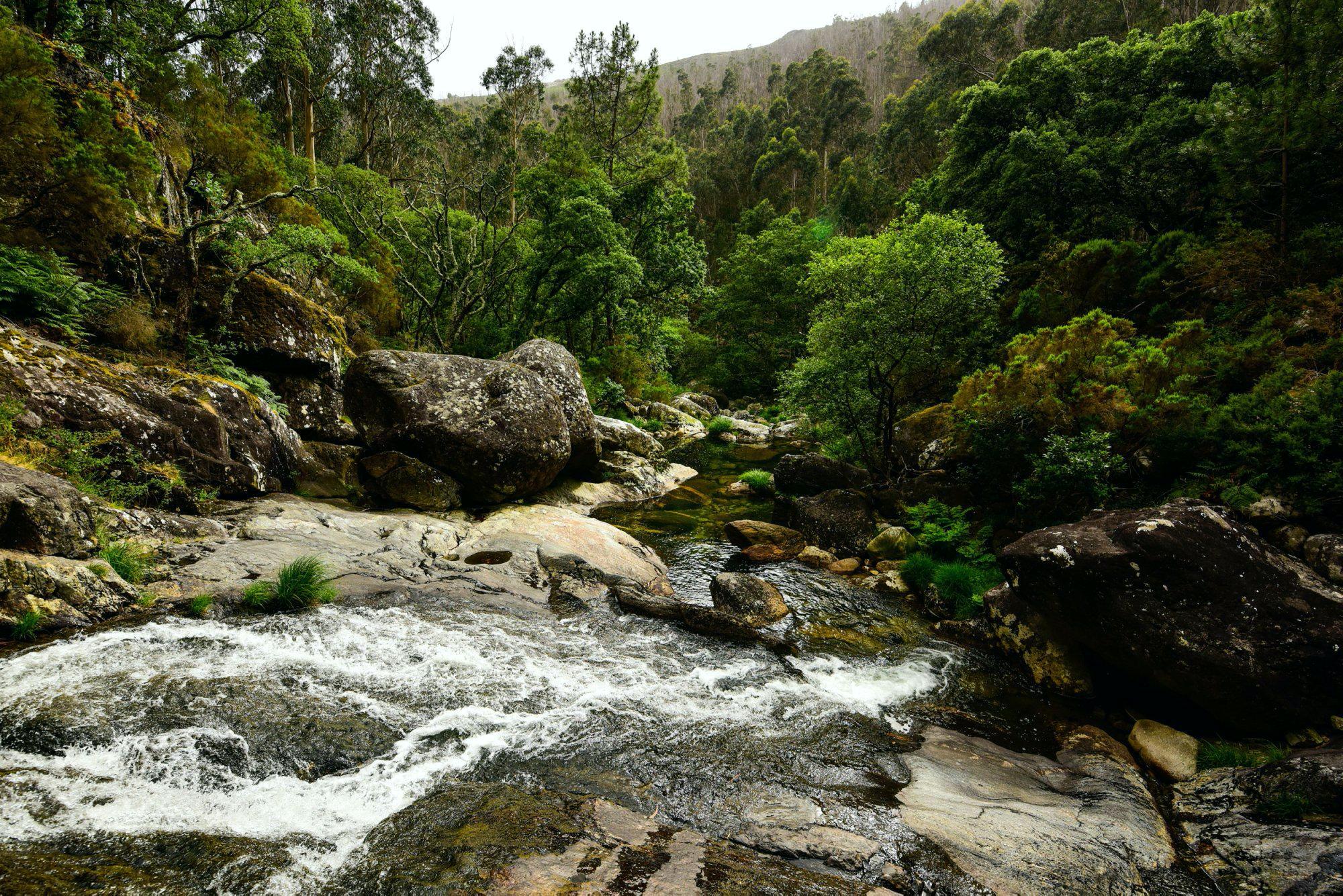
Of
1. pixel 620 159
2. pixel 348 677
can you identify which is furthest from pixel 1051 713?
pixel 620 159

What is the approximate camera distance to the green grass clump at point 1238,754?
16.8 feet

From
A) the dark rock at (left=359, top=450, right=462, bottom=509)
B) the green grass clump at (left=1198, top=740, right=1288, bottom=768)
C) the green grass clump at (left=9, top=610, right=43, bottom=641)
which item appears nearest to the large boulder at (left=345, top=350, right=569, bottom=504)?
the dark rock at (left=359, top=450, right=462, bottom=509)

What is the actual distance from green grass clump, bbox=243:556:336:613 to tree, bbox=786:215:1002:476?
41.3 ft

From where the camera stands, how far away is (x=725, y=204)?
65438mm

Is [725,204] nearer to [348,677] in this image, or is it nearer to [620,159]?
[620,159]

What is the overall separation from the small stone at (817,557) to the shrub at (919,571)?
1634 mm

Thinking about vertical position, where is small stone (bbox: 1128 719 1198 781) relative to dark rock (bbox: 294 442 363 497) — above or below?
below

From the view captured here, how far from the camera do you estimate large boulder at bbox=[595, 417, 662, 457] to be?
18.3m

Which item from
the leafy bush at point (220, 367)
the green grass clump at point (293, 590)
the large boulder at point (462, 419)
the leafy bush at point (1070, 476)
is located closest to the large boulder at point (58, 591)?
the green grass clump at point (293, 590)

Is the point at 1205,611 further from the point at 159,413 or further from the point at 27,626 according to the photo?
the point at 159,413

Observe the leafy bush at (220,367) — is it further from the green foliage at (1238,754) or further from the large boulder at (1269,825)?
the green foliage at (1238,754)

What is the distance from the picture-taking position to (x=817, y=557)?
1177 cm

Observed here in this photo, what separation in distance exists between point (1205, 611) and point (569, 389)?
13000 millimetres

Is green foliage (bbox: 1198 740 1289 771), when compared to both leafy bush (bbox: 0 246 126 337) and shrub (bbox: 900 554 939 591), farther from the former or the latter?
leafy bush (bbox: 0 246 126 337)
